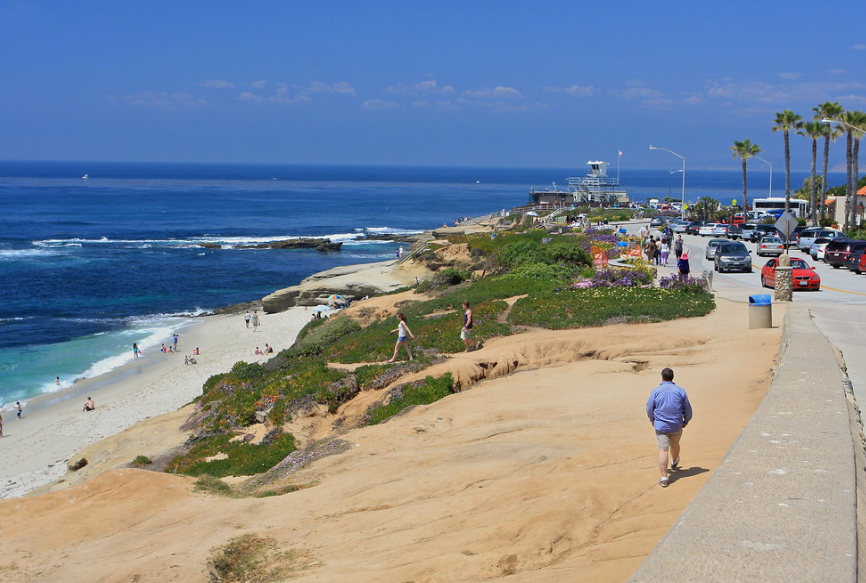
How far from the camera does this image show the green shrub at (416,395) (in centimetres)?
1692

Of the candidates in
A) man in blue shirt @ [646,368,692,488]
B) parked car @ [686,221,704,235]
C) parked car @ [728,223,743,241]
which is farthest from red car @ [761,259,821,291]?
parked car @ [686,221,704,235]

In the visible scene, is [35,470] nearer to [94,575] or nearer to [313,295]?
[94,575]

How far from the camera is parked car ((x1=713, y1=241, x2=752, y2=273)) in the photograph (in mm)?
37125

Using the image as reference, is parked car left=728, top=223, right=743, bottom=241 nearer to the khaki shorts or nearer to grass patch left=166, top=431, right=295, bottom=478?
grass patch left=166, top=431, right=295, bottom=478

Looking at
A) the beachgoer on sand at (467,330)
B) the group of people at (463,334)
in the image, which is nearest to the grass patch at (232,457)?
the group of people at (463,334)

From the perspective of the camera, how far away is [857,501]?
6504 millimetres

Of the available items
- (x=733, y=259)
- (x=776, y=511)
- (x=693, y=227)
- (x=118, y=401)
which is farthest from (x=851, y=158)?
(x=776, y=511)

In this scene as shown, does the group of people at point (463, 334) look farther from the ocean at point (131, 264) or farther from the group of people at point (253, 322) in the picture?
the group of people at point (253, 322)

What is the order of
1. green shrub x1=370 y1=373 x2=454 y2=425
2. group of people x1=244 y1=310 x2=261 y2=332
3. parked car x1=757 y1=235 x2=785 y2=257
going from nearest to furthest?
green shrub x1=370 y1=373 x2=454 y2=425 < parked car x1=757 y1=235 x2=785 y2=257 < group of people x1=244 y1=310 x2=261 y2=332

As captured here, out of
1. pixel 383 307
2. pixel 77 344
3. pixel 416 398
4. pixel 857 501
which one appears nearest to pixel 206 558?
pixel 857 501

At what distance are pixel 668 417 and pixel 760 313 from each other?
478 inches

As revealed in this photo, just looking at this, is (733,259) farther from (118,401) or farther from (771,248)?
(118,401)

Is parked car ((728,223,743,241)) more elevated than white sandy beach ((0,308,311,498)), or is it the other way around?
parked car ((728,223,743,241))

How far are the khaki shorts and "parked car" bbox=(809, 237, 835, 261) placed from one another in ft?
121
